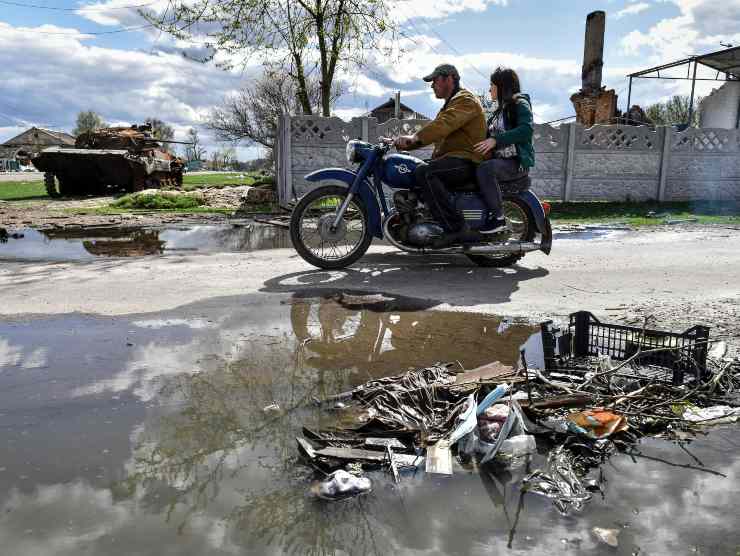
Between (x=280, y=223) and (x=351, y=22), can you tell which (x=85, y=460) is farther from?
(x=351, y=22)

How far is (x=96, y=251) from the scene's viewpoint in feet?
25.4

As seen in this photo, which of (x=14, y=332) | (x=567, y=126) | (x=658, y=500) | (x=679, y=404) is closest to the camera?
(x=658, y=500)

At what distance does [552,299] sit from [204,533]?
387 centimetres

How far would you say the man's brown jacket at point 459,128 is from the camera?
236 inches

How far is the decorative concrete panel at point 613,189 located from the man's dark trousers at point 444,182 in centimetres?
963

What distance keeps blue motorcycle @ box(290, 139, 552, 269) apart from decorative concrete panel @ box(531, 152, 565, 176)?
28.2ft

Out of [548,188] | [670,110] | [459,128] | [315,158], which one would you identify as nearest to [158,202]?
[315,158]

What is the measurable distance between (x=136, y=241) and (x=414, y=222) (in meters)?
4.46

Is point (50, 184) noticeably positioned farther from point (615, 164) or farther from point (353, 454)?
point (353, 454)

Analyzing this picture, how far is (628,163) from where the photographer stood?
49.6 ft

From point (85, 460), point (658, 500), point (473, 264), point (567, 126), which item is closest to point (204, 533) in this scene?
point (85, 460)

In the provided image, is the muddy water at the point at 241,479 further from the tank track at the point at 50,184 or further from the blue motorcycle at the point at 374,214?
the tank track at the point at 50,184

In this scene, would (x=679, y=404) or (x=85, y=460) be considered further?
(x=679, y=404)

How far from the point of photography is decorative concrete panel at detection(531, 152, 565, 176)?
14.8m
